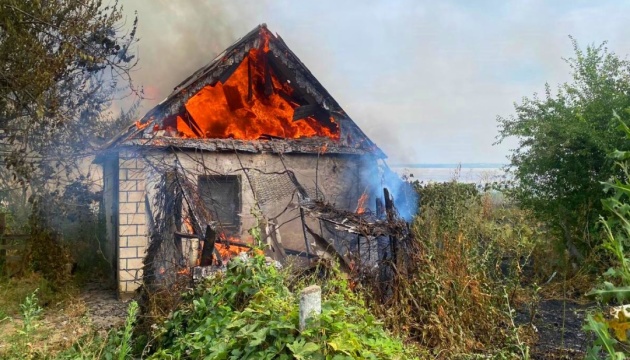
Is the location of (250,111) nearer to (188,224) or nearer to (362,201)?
(362,201)

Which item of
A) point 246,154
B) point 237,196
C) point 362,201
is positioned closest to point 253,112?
point 246,154

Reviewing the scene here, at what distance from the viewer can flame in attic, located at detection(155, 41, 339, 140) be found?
1037 cm

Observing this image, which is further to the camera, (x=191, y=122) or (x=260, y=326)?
(x=191, y=122)

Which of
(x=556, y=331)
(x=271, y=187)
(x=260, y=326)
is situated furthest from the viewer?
(x=271, y=187)

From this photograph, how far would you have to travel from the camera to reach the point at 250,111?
1097cm

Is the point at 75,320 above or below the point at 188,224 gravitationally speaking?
below

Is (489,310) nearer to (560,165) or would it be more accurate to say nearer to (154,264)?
(154,264)

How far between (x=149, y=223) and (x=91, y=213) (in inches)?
185

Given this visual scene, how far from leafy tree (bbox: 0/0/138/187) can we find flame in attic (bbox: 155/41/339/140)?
149 centimetres

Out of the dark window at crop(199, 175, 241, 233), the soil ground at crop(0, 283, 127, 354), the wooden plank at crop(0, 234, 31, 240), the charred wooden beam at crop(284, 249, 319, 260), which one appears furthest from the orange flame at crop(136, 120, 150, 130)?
the wooden plank at crop(0, 234, 31, 240)

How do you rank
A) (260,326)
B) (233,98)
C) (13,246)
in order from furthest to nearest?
(233,98), (13,246), (260,326)

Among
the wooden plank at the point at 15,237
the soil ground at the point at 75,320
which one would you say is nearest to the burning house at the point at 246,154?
the soil ground at the point at 75,320

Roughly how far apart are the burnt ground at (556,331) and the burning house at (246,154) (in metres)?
3.15

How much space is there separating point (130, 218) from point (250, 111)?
3.28m
